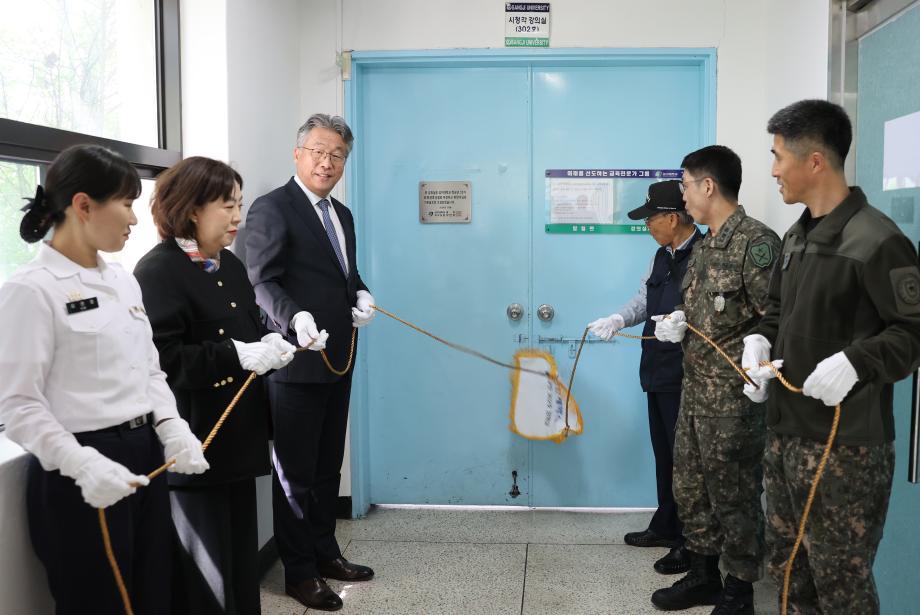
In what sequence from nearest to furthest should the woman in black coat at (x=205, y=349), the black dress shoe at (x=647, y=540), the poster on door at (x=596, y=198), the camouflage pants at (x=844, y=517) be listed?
the camouflage pants at (x=844, y=517), the woman in black coat at (x=205, y=349), the black dress shoe at (x=647, y=540), the poster on door at (x=596, y=198)

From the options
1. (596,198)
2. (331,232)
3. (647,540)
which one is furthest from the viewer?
(596,198)

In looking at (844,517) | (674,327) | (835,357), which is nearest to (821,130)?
(835,357)

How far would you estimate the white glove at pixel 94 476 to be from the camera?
4.67ft

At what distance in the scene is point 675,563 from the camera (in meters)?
2.89

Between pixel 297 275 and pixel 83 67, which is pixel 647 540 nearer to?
pixel 297 275

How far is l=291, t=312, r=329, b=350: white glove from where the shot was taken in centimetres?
236

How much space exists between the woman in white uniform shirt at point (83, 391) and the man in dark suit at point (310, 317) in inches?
34.4

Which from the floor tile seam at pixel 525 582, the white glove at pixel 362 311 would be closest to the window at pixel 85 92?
the white glove at pixel 362 311

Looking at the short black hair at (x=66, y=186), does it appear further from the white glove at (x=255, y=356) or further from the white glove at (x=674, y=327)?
the white glove at (x=674, y=327)

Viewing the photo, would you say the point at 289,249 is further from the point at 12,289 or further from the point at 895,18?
the point at 895,18

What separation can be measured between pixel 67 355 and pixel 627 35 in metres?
2.72

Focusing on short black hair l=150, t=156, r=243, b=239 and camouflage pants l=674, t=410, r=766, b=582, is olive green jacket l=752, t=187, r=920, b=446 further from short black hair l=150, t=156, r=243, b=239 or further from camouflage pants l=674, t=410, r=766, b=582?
short black hair l=150, t=156, r=243, b=239

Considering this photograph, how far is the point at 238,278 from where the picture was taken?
6.94 ft

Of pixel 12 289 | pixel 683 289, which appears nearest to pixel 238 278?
pixel 12 289
